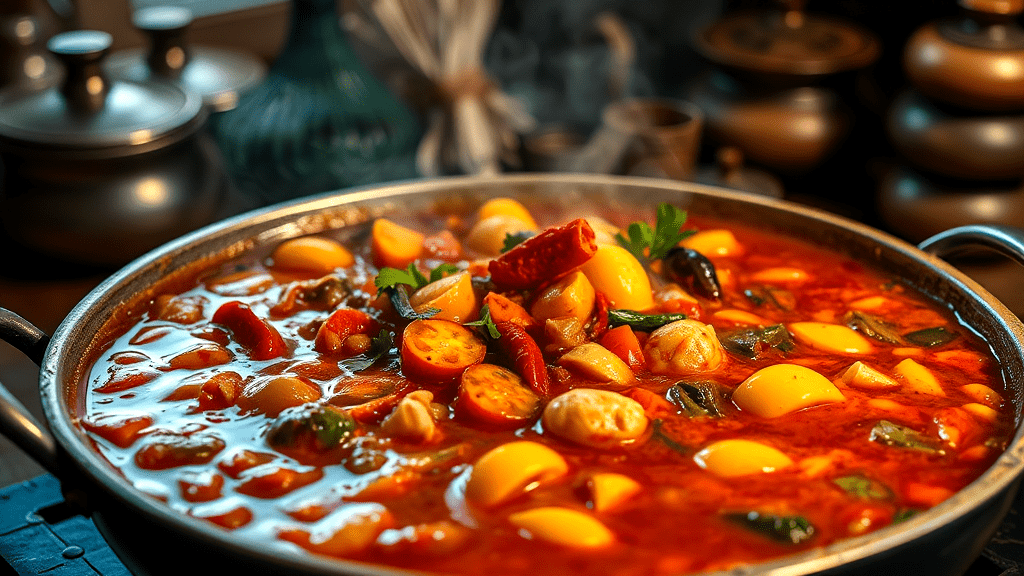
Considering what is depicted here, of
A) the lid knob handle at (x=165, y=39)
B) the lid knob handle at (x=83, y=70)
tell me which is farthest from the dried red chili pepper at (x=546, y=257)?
the lid knob handle at (x=165, y=39)

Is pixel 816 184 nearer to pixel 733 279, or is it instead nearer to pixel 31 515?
pixel 733 279

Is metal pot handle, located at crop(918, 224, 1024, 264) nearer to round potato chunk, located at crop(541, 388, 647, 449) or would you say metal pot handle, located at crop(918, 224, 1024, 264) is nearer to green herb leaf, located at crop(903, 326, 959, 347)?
green herb leaf, located at crop(903, 326, 959, 347)

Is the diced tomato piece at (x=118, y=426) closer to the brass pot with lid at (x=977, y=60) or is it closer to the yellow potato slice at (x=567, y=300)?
the yellow potato slice at (x=567, y=300)

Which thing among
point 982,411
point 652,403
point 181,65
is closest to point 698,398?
point 652,403

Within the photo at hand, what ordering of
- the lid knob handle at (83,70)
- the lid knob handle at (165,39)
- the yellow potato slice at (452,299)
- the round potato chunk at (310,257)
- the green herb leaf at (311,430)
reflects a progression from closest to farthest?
the green herb leaf at (311,430)
the yellow potato slice at (452,299)
the round potato chunk at (310,257)
the lid knob handle at (83,70)
the lid knob handle at (165,39)

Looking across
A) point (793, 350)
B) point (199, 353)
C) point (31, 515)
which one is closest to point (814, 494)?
point (793, 350)

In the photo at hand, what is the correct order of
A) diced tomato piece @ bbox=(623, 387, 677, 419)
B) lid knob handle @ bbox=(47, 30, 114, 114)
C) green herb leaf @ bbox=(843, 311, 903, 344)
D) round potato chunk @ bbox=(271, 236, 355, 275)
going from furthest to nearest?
lid knob handle @ bbox=(47, 30, 114, 114) < round potato chunk @ bbox=(271, 236, 355, 275) < green herb leaf @ bbox=(843, 311, 903, 344) < diced tomato piece @ bbox=(623, 387, 677, 419)

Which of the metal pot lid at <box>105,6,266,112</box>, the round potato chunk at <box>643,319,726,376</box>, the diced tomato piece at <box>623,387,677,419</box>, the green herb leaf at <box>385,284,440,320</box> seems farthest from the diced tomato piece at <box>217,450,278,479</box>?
the metal pot lid at <box>105,6,266,112</box>
